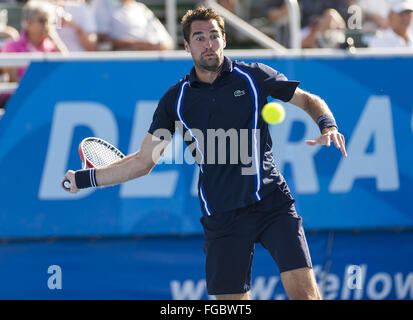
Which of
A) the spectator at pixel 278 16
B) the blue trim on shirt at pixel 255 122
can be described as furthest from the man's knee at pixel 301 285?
the spectator at pixel 278 16

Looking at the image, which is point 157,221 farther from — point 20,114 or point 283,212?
point 283,212

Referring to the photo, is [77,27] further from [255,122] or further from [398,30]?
[255,122]

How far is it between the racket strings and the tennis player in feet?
0.86

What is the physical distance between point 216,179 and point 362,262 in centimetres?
245

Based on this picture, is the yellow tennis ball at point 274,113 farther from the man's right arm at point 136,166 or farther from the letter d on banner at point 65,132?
the letter d on banner at point 65,132

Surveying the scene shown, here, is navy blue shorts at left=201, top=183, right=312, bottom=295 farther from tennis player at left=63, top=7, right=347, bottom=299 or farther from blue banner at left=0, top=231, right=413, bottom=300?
blue banner at left=0, top=231, right=413, bottom=300

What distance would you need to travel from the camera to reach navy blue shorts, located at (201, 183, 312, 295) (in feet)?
15.2

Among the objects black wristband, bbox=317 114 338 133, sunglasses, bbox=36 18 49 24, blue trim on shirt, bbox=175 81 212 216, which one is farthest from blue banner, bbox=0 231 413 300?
black wristband, bbox=317 114 338 133

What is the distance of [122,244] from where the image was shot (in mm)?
6453

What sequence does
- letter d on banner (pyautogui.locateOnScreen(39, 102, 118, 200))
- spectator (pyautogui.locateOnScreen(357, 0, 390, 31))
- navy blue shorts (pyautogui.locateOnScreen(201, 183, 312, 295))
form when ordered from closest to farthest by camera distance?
navy blue shorts (pyautogui.locateOnScreen(201, 183, 312, 295))
letter d on banner (pyautogui.locateOnScreen(39, 102, 118, 200))
spectator (pyautogui.locateOnScreen(357, 0, 390, 31))

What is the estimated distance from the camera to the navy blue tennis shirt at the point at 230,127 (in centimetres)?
466

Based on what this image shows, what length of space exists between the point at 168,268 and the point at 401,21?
3603mm

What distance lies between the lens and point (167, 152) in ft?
21.2
